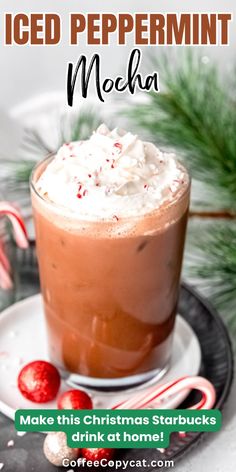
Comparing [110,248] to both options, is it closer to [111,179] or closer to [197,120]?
[111,179]

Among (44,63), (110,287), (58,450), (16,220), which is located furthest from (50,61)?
(58,450)

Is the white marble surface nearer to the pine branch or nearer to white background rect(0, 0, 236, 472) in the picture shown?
the pine branch

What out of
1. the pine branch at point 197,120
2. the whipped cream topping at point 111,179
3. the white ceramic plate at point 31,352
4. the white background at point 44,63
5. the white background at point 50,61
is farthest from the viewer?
the white background at point 44,63

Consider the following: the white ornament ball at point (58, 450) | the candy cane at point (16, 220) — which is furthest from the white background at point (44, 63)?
the white ornament ball at point (58, 450)

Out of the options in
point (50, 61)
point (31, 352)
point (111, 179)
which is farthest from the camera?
point (50, 61)

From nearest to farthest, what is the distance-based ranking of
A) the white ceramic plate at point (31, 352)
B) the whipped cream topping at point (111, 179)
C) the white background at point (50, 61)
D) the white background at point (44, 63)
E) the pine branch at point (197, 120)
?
the whipped cream topping at point (111, 179) < the white ceramic plate at point (31, 352) < the pine branch at point (197, 120) < the white background at point (50, 61) < the white background at point (44, 63)

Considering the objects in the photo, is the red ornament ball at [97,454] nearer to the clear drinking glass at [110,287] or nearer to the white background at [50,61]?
the clear drinking glass at [110,287]
